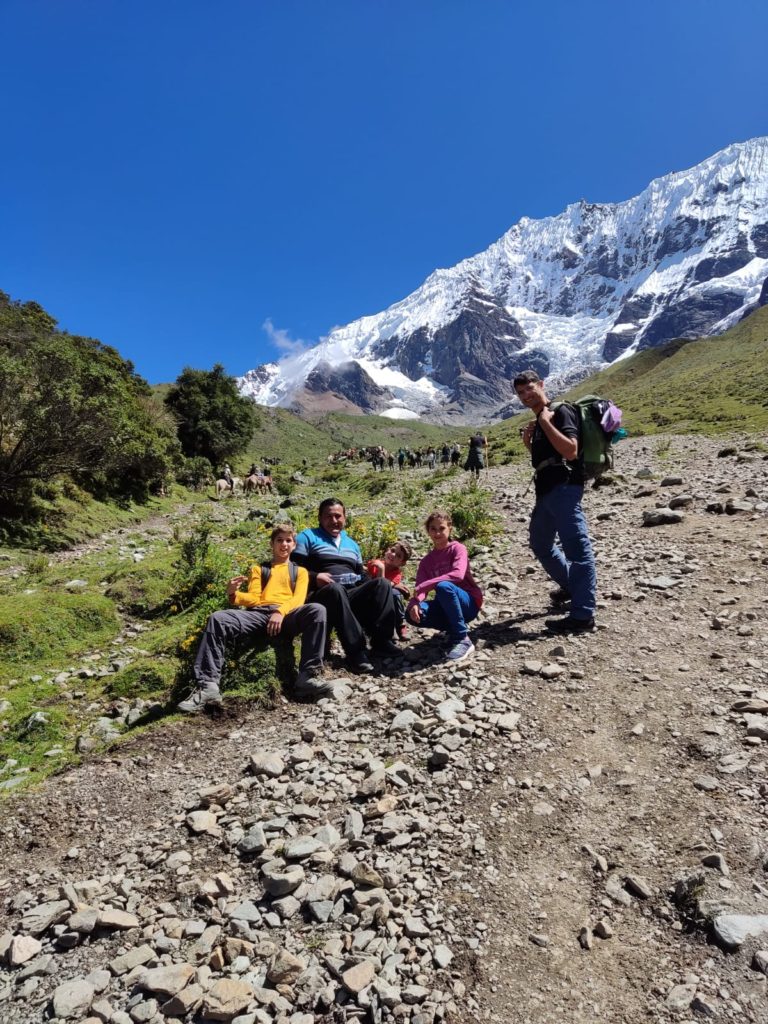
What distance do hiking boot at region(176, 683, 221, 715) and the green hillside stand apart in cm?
3333

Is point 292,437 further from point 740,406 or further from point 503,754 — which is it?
point 503,754

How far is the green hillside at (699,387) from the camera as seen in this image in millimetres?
41531

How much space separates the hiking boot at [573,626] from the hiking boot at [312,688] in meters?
2.87

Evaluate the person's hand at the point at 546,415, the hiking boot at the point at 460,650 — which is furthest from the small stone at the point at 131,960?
the person's hand at the point at 546,415

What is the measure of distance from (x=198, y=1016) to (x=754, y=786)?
3647mm

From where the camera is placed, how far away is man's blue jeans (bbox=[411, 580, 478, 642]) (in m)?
6.44

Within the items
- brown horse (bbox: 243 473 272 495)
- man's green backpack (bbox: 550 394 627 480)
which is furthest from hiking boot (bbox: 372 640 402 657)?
brown horse (bbox: 243 473 272 495)

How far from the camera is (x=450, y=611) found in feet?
21.2

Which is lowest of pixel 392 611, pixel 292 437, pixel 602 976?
pixel 602 976

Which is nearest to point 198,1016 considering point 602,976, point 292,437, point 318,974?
point 318,974

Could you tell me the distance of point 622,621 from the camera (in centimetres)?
654

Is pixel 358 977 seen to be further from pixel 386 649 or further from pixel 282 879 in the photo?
pixel 386 649

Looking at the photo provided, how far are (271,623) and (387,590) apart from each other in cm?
149

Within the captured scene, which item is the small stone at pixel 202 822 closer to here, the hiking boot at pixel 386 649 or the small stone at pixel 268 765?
the small stone at pixel 268 765
